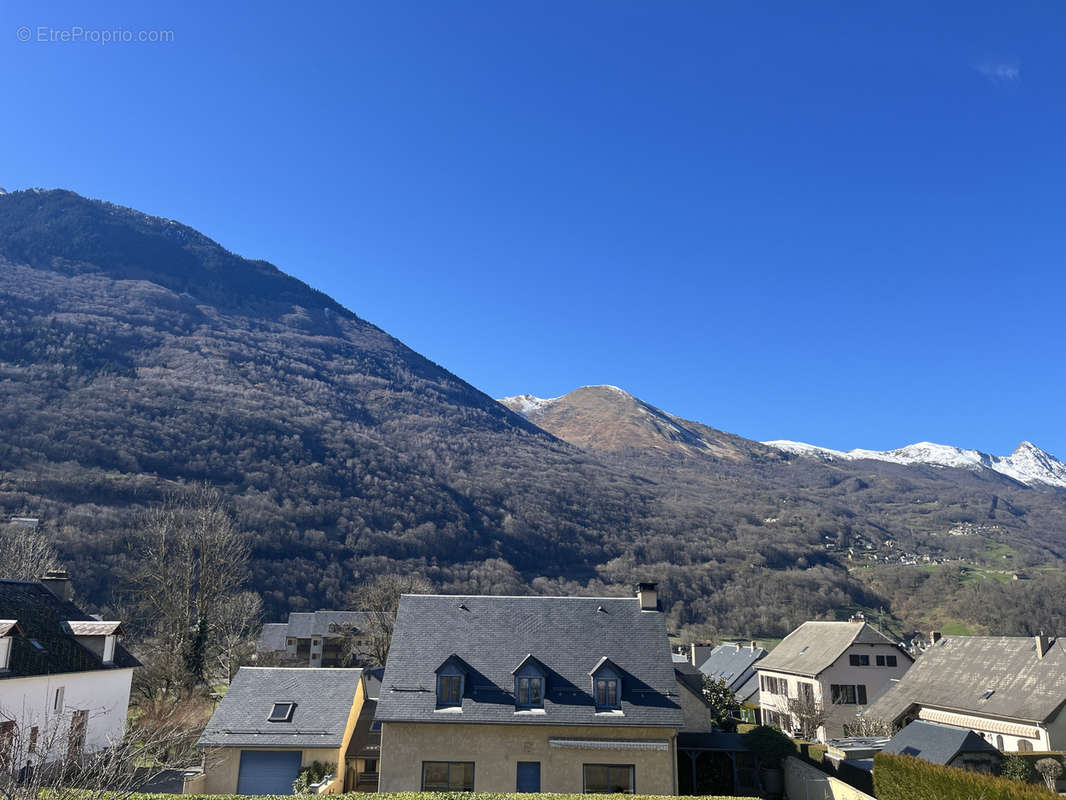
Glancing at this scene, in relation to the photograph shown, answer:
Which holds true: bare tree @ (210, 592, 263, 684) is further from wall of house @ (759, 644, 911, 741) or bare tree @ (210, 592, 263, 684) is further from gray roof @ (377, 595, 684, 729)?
wall of house @ (759, 644, 911, 741)

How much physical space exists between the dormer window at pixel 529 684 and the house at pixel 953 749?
51.9ft

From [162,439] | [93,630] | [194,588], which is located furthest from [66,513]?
[93,630]

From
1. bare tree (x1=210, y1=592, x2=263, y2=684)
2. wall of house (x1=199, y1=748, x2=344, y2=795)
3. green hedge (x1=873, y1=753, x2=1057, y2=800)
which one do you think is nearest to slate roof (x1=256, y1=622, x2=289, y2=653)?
bare tree (x1=210, y1=592, x2=263, y2=684)

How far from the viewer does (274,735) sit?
29.5m

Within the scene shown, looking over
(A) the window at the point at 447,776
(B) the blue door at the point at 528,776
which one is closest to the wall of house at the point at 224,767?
(A) the window at the point at 447,776

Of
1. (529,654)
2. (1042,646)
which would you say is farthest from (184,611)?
(1042,646)

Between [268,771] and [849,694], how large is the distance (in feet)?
134

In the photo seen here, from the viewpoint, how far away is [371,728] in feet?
108

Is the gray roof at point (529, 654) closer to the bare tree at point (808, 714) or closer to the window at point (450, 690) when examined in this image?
the window at point (450, 690)

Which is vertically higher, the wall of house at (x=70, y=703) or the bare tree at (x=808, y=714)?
the wall of house at (x=70, y=703)

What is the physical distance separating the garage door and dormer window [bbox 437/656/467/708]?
7889mm

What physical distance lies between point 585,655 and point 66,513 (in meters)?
104

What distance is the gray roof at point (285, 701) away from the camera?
29.2m

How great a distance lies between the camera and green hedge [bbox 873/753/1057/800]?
2105cm
